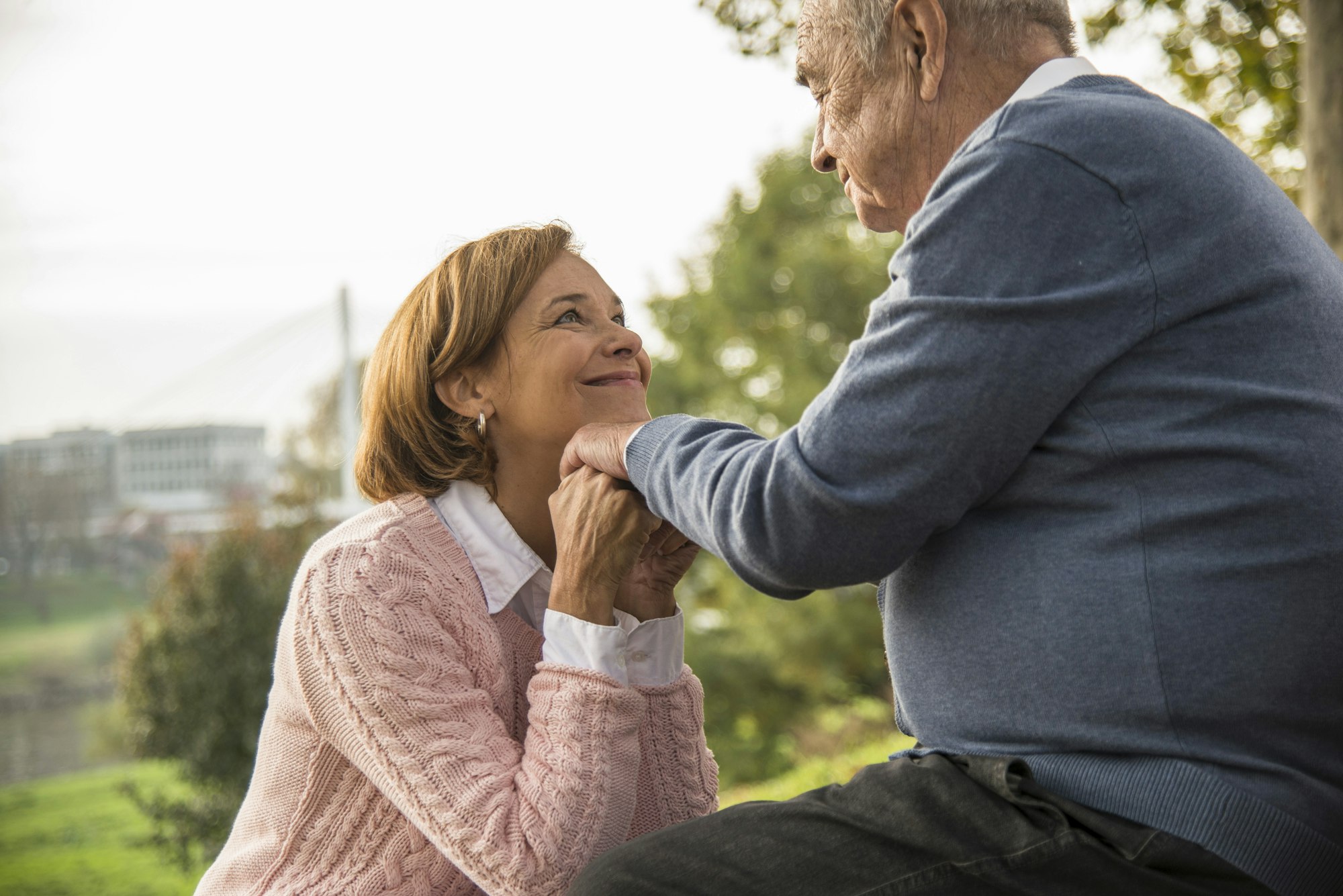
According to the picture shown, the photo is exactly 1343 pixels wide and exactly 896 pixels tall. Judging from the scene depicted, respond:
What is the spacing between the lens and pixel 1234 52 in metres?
5.49

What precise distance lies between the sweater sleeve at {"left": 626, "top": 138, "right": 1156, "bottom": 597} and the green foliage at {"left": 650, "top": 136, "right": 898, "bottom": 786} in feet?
32.2

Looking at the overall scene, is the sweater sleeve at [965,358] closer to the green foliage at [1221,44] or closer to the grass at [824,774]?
the green foliage at [1221,44]

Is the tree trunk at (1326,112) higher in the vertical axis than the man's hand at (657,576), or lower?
higher

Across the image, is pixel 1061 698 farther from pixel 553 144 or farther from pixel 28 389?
pixel 553 144

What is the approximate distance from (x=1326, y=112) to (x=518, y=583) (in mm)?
3958

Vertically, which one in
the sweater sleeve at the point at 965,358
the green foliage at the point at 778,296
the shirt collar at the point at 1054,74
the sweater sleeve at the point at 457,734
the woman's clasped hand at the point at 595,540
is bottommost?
the green foliage at the point at 778,296

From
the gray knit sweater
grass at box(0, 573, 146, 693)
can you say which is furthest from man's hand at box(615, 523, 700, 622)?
grass at box(0, 573, 146, 693)

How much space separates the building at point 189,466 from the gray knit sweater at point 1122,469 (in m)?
10.6

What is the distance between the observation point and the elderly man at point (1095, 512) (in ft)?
3.98

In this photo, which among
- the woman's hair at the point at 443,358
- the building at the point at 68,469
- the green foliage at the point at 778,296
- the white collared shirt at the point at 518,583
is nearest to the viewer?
the white collared shirt at the point at 518,583

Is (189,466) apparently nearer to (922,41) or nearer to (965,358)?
(922,41)

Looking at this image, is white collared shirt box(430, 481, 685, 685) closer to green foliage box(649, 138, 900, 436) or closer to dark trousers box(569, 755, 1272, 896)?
dark trousers box(569, 755, 1272, 896)

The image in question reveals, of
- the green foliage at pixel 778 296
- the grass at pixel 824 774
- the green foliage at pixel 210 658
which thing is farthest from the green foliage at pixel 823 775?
the green foliage at pixel 210 658

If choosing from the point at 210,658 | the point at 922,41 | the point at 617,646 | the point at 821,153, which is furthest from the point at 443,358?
the point at 210,658
